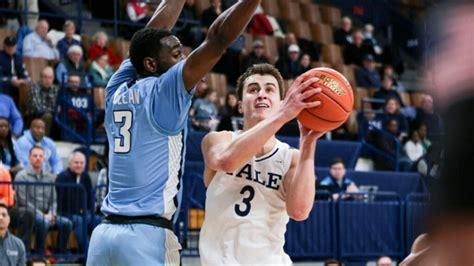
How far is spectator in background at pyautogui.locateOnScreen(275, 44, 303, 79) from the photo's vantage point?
17.6 m

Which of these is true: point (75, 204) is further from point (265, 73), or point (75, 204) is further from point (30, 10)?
point (265, 73)

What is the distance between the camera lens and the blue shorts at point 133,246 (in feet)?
17.0

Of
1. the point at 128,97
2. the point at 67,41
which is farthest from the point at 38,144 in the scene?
the point at 128,97

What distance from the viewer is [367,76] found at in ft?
63.9

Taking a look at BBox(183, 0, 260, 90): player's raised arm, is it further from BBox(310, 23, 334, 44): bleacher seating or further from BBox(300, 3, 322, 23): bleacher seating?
BBox(300, 3, 322, 23): bleacher seating

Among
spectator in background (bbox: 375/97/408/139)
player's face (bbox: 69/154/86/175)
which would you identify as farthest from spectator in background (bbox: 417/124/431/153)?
player's face (bbox: 69/154/86/175)

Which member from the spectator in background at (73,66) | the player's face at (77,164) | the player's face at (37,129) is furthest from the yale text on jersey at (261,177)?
the spectator in background at (73,66)

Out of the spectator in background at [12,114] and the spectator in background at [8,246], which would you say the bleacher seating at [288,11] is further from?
the spectator in background at [8,246]

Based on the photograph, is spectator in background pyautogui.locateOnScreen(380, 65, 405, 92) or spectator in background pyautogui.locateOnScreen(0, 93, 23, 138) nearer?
spectator in background pyautogui.locateOnScreen(0, 93, 23, 138)

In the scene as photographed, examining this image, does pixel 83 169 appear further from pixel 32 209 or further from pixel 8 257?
pixel 8 257

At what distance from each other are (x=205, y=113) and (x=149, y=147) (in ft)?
30.8

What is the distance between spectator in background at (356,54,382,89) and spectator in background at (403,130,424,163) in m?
2.32

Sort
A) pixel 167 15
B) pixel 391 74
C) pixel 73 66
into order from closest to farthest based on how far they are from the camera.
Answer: pixel 167 15 → pixel 73 66 → pixel 391 74

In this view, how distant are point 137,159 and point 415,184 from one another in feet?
36.2
